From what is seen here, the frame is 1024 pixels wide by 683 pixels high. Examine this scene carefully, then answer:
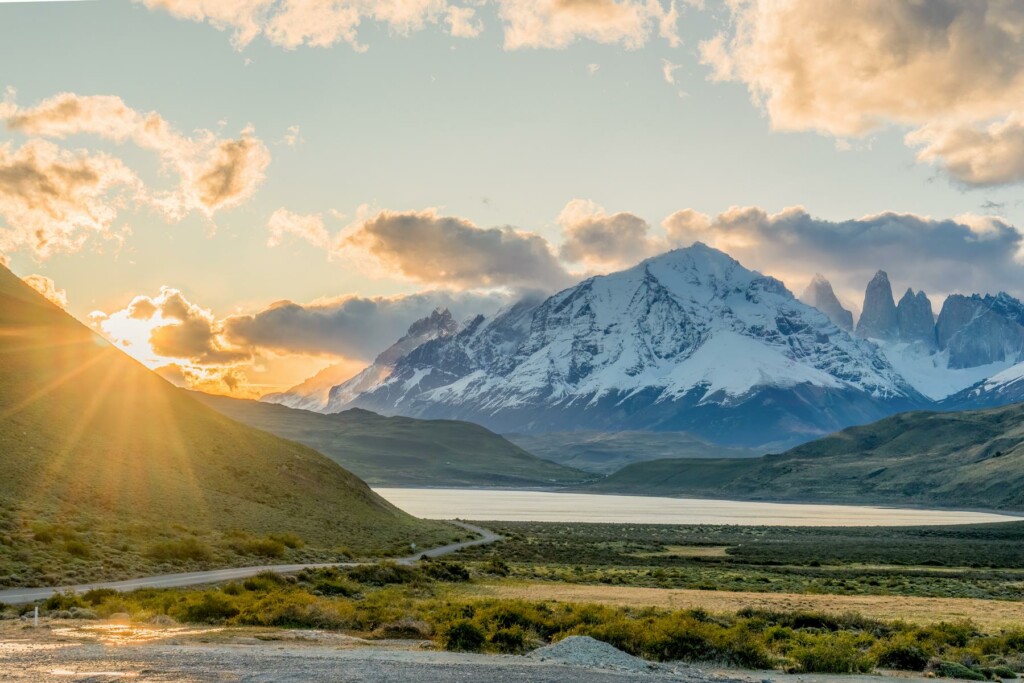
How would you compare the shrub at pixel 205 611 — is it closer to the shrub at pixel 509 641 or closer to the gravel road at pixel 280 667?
the gravel road at pixel 280 667

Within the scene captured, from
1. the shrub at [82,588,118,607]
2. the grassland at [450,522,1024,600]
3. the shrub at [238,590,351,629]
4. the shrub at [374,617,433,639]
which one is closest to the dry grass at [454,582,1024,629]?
the grassland at [450,522,1024,600]

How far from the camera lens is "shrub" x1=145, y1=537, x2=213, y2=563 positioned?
6122cm

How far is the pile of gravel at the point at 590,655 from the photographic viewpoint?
27.1 m

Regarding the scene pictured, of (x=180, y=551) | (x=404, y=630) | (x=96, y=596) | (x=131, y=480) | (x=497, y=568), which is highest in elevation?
(x=131, y=480)

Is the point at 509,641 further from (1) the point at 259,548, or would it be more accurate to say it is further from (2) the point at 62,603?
(1) the point at 259,548

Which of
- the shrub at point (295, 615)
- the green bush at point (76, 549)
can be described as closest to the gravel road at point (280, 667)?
the shrub at point (295, 615)

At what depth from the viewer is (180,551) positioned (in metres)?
62.7

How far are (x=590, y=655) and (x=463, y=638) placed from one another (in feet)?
14.7

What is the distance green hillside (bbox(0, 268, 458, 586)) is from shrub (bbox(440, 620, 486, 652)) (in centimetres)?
2821

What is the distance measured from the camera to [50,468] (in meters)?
77.2

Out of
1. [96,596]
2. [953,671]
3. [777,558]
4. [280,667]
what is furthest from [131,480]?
[953,671]

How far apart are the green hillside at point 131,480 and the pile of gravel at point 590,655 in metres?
31.9

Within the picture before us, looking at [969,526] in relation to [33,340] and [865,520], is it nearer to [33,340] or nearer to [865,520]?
[865,520]

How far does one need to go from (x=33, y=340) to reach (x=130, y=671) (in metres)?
98.7
